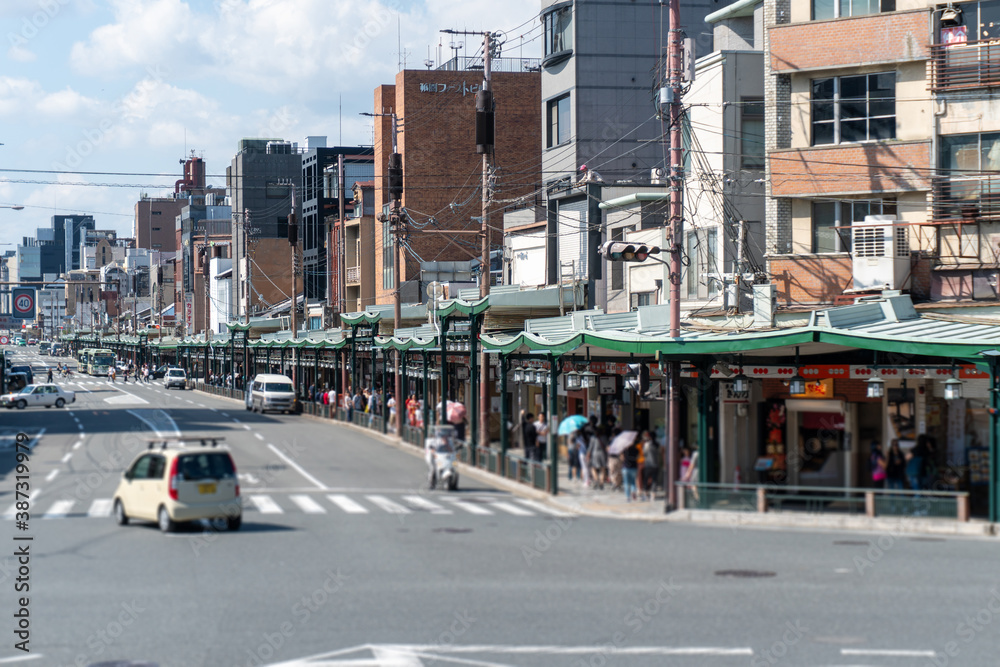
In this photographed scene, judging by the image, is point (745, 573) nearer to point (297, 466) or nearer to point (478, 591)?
point (478, 591)

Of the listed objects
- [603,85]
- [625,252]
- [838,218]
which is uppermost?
[603,85]

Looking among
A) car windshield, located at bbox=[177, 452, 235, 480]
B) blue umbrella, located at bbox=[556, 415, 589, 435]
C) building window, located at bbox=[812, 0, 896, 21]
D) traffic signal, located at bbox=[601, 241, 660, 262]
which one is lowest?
car windshield, located at bbox=[177, 452, 235, 480]

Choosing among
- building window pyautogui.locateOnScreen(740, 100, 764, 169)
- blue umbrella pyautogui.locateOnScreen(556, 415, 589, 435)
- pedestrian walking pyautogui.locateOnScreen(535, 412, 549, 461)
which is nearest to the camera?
blue umbrella pyautogui.locateOnScreen(556, 415, 589, 435)

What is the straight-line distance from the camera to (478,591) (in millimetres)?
16453

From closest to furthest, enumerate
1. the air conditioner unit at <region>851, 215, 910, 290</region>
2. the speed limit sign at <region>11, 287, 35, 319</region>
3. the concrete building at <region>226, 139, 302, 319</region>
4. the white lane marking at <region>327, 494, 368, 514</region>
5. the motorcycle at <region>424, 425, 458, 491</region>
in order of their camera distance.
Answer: the white lane marking at <region>327, 494, 368, 514</region> → the air conditioner unit at <region>851, 215, 910, 290</region> → the motorcycle at <region>424, 425, 458, 491</region> → the speed limit sign at <region>11, 287, 35, 319</region> → the concrete building at <region>226, 139, 302, 319</region>

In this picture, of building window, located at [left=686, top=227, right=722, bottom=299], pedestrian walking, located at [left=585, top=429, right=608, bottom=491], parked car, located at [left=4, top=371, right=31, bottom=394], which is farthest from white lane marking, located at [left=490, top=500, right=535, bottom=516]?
parked car, located at [left=4, top=371, right=31, bottom=394]

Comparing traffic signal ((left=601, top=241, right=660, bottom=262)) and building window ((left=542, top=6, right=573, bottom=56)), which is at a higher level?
building window ((left=542, top=6, right=573, bottom=56))

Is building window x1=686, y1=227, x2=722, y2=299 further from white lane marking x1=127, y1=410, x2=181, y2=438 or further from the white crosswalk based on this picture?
white lane marking x1=127, y1=410, x2=181, y2=438

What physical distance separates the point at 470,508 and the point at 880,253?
1338 centimetres

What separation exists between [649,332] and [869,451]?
6.54 m

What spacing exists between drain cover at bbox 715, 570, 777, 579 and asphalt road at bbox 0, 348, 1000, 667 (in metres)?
0.08

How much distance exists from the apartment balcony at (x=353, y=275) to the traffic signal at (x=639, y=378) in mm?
58387

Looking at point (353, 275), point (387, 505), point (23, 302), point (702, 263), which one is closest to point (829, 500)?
point (387, 505)

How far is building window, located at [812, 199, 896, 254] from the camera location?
33.3 metres
